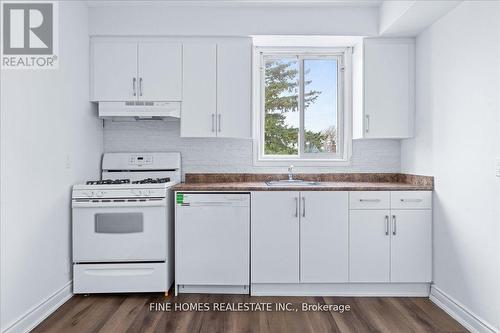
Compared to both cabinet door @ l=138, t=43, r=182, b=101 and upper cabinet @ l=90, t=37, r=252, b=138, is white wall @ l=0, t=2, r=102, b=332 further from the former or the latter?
cabinet door @ l=138, t=43, r=182, b=101

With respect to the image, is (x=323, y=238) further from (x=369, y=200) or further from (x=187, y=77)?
(x=187, y=77)

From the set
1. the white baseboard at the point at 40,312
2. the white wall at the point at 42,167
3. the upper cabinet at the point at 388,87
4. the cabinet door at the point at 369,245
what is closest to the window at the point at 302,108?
the upper cabinet at the point at 388,87

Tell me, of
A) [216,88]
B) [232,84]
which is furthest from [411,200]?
[216,88]

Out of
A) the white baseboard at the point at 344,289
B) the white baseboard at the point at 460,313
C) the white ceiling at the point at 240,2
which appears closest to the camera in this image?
the white baseboard at the point at 460,313

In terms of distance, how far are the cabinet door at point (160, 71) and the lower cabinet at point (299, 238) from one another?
4.16 feet

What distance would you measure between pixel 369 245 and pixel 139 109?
7.74 ft

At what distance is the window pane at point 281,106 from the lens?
3.79m

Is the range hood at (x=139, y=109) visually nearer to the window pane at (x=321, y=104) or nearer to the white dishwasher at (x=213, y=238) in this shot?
the white dishwasher at (x=213, y=238)

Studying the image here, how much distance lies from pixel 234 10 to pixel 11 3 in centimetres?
176

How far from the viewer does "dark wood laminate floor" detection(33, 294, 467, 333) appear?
245 centimetres

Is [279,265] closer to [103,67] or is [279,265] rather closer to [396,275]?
[396,275]

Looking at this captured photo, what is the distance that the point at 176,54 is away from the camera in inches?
130

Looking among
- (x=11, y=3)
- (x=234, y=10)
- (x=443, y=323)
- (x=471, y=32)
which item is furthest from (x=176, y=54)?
(x=443, y=323)

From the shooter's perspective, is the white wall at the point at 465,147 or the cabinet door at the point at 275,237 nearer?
the white wall at the point at 465,147
